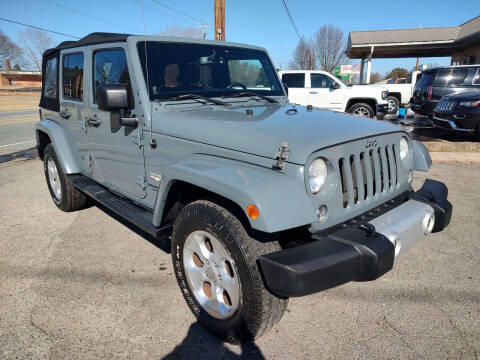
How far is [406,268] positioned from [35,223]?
4008 mm

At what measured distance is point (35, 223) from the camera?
4215 mm

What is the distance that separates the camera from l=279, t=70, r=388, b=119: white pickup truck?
450 inches

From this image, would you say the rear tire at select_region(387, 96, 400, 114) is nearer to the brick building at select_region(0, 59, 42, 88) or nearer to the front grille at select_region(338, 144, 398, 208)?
the front grille at select_region(338, 144, 398, 208)

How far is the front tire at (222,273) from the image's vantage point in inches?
76.8

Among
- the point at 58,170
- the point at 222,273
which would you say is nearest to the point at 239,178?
the point at 222,273

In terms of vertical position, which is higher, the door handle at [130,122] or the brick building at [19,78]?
the brick building at [19,78]

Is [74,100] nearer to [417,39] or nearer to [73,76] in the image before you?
[73,76]

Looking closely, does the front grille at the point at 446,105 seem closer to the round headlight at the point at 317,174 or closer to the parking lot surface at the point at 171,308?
the parking lot surface at the point at 171,308

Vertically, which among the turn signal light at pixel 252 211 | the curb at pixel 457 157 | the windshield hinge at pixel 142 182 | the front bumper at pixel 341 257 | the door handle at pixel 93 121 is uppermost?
the door handle at pixel 93 121

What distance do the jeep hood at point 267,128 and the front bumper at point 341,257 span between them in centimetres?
48

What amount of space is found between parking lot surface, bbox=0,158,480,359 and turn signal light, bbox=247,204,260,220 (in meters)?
0.94

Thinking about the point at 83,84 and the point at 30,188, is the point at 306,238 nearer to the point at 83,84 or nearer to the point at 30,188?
the point at 83,84

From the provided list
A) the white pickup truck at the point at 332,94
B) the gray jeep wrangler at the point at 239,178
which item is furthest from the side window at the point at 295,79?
the gray jeep wrangler at the point at 239,178

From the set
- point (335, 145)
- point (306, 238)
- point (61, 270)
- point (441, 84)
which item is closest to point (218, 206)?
point (306, 238)
